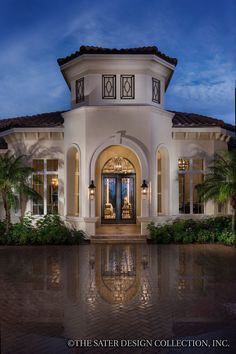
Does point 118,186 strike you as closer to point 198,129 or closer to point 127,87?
point 198,129

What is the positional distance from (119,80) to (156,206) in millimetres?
5694

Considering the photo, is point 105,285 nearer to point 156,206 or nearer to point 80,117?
point 156,206

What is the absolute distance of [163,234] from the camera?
14352 mm

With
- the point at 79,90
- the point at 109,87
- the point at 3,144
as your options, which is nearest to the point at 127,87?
the point at 109,87

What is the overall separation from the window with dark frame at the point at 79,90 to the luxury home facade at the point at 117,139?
0.14 ft

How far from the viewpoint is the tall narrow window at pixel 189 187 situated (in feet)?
53.9

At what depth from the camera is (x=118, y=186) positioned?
18.6 m

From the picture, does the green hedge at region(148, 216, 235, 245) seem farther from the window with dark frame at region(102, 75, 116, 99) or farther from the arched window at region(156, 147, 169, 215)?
the window with dark frame at region(102, 75, 116, 99)

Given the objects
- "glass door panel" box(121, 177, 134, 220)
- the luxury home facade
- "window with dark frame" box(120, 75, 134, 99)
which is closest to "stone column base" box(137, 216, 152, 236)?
the luxury home facade

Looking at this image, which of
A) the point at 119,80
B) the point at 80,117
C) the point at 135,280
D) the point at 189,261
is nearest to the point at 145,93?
the point at 119,80

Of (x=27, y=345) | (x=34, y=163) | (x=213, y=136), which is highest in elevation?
(x=213, y=136)

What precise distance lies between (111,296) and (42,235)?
736 cm

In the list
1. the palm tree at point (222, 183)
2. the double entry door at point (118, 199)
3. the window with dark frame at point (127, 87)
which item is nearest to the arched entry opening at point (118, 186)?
the double entry door at point (118, 199)

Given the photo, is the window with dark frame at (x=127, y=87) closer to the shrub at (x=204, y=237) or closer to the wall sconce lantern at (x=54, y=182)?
the wall sconce lantern at (x=54, y=182)
